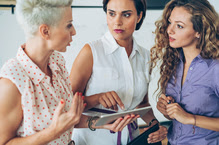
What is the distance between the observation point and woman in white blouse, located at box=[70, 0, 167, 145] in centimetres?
155

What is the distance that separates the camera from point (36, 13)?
A: 1069mm

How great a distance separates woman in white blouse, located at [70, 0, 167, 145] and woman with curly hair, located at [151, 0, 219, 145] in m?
0.22

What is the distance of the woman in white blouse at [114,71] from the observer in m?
1.55

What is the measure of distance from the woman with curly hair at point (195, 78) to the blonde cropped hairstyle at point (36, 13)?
2.91 ft

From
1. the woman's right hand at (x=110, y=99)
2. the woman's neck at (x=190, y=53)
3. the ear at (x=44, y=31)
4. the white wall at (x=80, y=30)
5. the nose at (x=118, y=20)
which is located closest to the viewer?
the ear at (x=44, y=31)

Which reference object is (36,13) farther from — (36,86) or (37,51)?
(36,86)

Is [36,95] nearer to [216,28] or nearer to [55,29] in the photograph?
[55,29]

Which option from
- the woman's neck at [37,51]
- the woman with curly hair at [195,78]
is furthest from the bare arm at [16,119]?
the woman with curly hair at [195,78]

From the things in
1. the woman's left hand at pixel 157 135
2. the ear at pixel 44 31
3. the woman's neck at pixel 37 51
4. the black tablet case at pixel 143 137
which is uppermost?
the ear at pixel 44 31

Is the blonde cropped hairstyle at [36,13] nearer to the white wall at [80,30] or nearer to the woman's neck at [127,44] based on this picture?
the woman's neck at [127,44]

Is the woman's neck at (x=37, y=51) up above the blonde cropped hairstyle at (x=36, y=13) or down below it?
below

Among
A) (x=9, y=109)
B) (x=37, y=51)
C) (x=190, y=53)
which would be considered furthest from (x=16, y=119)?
(x=190, y=53)

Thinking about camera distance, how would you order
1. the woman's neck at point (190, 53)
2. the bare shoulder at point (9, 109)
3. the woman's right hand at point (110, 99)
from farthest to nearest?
the woman's neck at point (190, 53) < the woman's right hand at point (110, 99) < the bare shoulder at point (9, 109)

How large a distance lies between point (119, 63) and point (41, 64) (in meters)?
0.61
